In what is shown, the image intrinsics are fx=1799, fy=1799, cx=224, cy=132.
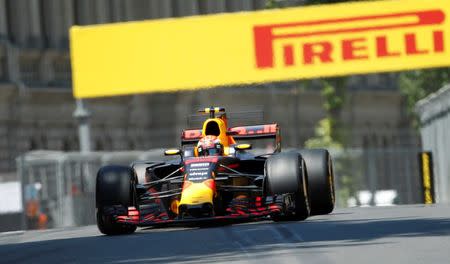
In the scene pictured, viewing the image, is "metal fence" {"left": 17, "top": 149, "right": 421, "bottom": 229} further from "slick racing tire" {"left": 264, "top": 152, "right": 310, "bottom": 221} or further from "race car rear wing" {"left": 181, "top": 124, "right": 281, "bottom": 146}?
"slick racing tire" {"left": 264, "top": 152, "right": 310, "bottom": 221}

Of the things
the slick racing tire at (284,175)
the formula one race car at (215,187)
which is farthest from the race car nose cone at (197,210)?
the slick racing tire at (284,175)

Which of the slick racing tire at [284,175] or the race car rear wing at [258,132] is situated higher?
the race car rear wing at [258,132]

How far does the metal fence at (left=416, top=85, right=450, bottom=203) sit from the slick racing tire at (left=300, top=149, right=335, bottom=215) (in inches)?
523

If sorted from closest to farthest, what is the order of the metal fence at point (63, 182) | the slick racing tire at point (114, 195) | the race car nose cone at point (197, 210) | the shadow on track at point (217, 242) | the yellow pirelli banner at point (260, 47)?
the shadow on track at point (217, 242) < the race car nose cone at point (197, 210) < the slick racing tire at point (114, 195) < the metal fence at point (63, 182) < the yellow pirelli banner at point (260, 47)

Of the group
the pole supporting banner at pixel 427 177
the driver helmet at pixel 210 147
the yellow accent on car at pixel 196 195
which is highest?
the driver helmet at pixel 210 147

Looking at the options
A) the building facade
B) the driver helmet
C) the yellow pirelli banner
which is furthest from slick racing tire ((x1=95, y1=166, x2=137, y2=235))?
the building facade

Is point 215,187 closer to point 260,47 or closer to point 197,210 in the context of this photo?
point 197,210

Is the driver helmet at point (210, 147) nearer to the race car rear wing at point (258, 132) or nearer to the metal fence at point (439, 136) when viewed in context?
the race car rear wing at point (258, 132)

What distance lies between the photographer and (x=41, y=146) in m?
56.0

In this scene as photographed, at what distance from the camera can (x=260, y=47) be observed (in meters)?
42.1

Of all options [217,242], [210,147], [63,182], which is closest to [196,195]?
[210,147]

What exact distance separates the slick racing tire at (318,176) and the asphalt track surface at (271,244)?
1.90ft

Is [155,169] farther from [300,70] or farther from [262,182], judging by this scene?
[300,70]

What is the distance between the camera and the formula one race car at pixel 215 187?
1969 centimetres
